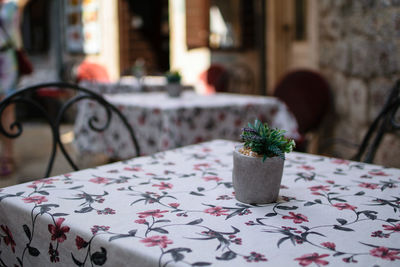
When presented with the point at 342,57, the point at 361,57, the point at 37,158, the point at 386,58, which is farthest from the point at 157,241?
the point at 37,158

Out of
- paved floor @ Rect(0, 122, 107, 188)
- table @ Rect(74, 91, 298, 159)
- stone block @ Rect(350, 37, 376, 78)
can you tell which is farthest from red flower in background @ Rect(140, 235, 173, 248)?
paved floor @ Rect(0, 122, 107, 188)

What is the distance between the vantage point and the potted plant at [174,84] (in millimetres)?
2932

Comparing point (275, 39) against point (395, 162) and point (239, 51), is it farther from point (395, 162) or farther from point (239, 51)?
point (395, 162)

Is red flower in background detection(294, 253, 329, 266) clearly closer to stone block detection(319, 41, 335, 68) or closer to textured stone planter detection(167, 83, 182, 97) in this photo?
textured stone planter detection(167, 83, 182, 97)

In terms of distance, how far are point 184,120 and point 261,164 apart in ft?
5.47

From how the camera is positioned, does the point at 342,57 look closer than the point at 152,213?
No

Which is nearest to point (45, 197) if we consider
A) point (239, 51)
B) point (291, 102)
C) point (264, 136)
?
point (264, 136)

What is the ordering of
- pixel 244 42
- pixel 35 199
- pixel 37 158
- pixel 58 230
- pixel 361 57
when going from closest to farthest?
pixel 58 230 < pixel 35 199 < pixel 361 57 < pixel 37 158 < pixel 244 42

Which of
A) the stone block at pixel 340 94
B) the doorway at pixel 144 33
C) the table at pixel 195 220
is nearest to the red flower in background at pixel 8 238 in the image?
the table at pixel 195 220

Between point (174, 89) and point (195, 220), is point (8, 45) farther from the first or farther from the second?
point (195, 220)

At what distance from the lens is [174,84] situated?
2.95 metres

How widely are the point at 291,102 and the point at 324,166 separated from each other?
2.10 metres

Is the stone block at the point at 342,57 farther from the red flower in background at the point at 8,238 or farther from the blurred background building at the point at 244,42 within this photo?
the red flower in background at the point at 8,238

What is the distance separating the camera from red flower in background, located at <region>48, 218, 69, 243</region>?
0.74 meters
